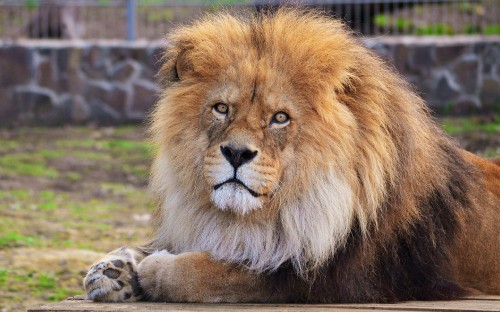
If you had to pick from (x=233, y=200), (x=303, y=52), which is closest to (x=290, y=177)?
(x=233, y=200)

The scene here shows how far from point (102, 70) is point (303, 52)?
25.0 ft

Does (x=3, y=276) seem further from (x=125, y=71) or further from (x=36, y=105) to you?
(x=125, y=71)

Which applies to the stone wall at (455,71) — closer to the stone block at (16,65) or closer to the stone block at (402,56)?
the stone block at (402,56)

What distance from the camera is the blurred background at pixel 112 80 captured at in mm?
8719

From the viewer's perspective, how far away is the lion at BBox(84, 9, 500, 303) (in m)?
3.15

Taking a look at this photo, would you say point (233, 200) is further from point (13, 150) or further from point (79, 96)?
point (79, 96)

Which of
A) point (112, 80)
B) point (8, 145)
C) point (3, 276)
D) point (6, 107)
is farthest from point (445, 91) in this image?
point (3, 276)

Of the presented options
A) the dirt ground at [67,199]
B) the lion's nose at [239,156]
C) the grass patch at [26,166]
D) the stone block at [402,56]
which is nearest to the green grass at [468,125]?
the dirt ground at [67,199]

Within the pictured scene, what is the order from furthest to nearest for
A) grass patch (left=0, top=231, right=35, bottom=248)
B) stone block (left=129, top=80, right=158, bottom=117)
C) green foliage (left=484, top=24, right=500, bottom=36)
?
1. green foliage (left=484, top=24, right=500, bottom=36)
2. stone block (left=129, top=80, right=158, bottom=117)
3. grass patch (left=0, top=231, right=35, bottom=248)

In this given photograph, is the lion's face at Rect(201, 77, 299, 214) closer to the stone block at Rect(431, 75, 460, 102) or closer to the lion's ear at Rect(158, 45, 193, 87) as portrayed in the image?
the lion's ear at Rect(158, 45, 193, 87)

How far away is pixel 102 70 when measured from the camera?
10.7 meters

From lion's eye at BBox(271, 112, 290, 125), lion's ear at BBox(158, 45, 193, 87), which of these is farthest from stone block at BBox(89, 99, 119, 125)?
lion's eye at BBox(271, 112, 290, 125)

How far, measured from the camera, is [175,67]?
11.3 ft

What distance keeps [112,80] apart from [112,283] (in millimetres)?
7583
